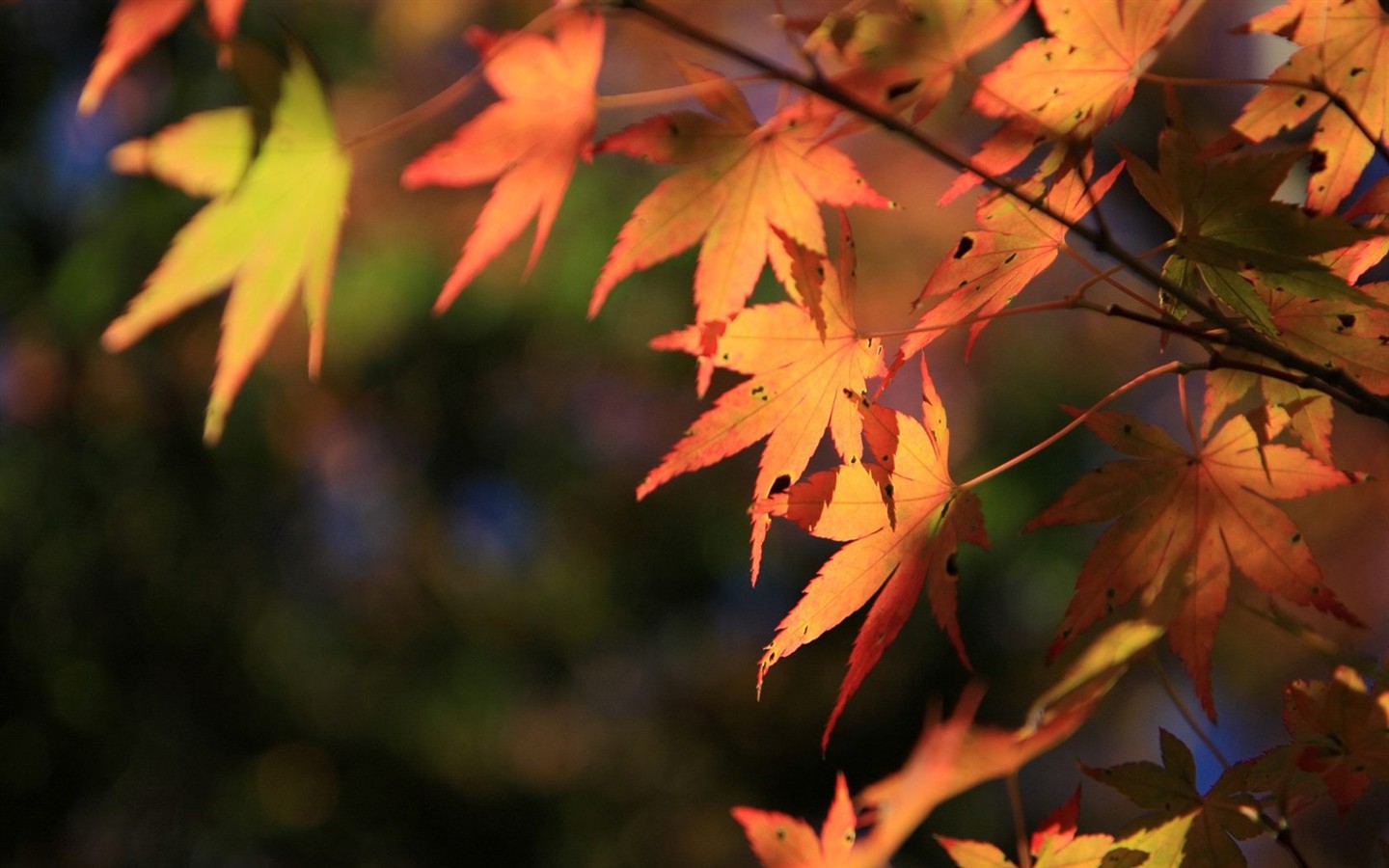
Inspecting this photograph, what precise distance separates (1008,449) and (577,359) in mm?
1510

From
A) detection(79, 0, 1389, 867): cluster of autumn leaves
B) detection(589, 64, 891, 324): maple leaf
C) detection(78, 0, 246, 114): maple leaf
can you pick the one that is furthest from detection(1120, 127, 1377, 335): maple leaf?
detection(78, 0, 246, 114): maple leaf

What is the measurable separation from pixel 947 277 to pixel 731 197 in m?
0.10

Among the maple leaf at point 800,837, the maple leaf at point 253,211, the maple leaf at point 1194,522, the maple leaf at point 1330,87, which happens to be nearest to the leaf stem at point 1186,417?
the maple leaf at point 1194,522

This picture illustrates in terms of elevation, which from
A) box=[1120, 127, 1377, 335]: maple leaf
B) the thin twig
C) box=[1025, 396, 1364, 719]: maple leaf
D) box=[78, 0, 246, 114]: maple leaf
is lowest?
the thin twig

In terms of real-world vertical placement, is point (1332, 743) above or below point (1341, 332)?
below

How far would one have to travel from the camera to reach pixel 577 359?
151 inches

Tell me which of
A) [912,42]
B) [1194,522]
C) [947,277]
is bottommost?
[1194,522]

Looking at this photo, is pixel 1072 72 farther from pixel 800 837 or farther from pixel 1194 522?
pixel 800 837

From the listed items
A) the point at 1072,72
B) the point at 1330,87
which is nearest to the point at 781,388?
the point at 1072,72

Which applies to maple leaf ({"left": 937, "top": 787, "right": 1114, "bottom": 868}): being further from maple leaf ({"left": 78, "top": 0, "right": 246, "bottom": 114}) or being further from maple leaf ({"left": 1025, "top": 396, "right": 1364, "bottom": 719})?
maple leaf ({"left": 78, "top": 0, "right": 246, "bottom": 114})

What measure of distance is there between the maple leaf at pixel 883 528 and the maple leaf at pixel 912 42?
0.38 ft

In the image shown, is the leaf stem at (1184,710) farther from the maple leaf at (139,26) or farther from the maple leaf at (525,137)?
the maple leaf at (139,26)

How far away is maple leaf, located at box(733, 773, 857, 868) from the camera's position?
469 mm

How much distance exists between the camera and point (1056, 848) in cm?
47
